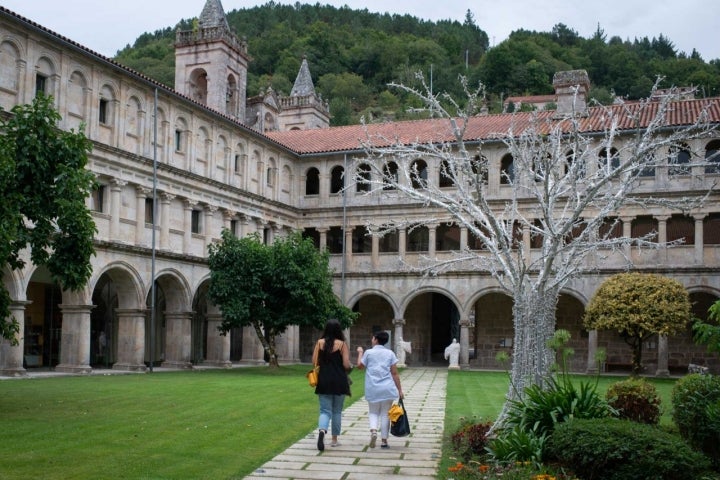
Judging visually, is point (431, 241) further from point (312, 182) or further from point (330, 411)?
point (330, 411)

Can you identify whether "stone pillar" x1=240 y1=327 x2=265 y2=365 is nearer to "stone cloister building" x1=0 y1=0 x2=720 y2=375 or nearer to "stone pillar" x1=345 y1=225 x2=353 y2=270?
"stone cloister building" x1=0 y1=0 x2=720 y2=375

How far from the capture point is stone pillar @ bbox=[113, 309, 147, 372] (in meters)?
27.9

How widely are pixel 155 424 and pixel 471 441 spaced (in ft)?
16.2

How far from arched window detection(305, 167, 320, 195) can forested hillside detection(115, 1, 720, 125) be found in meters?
41.9

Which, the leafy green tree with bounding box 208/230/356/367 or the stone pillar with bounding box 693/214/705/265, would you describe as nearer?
the leafy green tree with bounding box 208/230/356/367

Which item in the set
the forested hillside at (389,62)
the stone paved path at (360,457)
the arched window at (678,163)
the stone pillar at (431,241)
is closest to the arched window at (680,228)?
the arched window at (678,163)

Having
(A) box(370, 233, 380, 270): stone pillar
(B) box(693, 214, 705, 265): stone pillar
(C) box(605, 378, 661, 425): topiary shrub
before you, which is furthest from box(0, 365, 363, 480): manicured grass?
(B) box(693, 214, 705, 265): stone pillar

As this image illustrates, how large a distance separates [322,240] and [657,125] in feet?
90.2

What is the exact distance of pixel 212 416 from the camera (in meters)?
13.7

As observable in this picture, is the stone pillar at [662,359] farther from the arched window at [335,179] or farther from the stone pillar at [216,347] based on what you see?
the stone pillar at [216,347]

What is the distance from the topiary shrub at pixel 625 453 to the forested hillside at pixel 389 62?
73.4 metres

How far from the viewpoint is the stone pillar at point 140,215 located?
28.3 meters

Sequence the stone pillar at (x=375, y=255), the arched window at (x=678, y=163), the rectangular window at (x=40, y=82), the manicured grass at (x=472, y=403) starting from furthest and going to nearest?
the stone pillar at (x=375, y=255), the rectangular window at (x=40, y=82), the manicured grass at (x=472, y=403), the arched window at (x=678, y=163)

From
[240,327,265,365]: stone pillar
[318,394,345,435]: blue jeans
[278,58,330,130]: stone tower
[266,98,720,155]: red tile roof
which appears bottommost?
[240,327,265,365]: stone pillar
